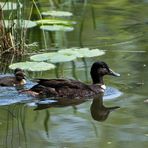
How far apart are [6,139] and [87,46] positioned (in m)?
4.33

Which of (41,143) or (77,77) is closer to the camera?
(41,143)

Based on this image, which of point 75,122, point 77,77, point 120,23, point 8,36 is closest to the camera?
point 75,122

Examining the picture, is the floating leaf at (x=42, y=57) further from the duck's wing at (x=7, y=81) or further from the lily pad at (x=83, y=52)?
the duck's wing at (x=7, y=81)

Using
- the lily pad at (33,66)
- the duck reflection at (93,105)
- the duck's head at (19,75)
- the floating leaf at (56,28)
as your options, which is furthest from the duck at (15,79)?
the floating leaf at (56,28)

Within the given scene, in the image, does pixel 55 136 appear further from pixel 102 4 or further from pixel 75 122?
pixel 102 4

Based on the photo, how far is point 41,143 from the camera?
6520mm

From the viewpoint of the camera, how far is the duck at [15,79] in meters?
8.83

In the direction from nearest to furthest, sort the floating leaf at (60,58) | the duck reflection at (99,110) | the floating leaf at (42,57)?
the duck reflection at (99,110)
the floating leaf at (60,58)
the floating leaf at (42,57)

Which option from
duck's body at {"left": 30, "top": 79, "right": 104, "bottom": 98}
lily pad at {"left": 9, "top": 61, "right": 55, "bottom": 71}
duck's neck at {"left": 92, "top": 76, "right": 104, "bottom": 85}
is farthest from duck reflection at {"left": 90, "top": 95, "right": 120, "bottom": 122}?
lily pad at {"left": 9, "top": 61, "right": 55, "bottom": 71}

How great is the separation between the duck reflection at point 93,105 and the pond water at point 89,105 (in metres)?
0.06

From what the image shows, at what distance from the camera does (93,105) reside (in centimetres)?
805

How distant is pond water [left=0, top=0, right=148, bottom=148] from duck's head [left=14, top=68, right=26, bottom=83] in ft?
0.47

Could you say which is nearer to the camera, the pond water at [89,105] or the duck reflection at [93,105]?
the pond water at [89,105]

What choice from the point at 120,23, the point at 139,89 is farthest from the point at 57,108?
the point at 120,23
